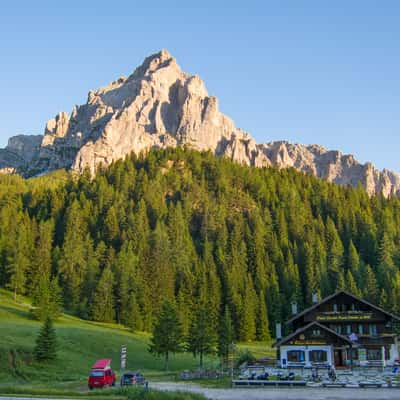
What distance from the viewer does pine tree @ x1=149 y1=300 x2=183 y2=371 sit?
64.3 metres

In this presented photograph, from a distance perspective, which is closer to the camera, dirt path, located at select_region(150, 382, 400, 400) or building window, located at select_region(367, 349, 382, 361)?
dirt path, located at select_region(150, 382, 400, 400)

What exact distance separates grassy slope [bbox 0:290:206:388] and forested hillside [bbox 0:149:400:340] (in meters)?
18.9

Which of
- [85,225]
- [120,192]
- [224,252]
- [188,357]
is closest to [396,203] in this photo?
[224,252]

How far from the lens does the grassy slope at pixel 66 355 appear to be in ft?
151

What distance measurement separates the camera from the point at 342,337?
58.0 m

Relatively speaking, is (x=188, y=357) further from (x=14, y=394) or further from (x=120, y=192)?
(x=120, y=192)

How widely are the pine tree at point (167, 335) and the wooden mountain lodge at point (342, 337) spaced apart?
1385cm

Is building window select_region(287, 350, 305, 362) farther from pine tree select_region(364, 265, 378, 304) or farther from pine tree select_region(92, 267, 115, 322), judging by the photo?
pine tree select_region(364, 265, 378, 304)

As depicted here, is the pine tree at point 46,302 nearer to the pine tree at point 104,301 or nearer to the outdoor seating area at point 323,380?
the pine tree at point 104,301

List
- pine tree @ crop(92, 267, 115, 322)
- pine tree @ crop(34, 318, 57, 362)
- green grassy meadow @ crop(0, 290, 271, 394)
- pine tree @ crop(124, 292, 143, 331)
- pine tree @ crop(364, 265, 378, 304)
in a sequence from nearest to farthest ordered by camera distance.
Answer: green grassy meadow @ crop(0, 290, 271, 394) → pine tree @ crop(34, 318, 57, 362) → pine tree @ crop(124, 292, 143, 331) → pine tree @ crop(92, 267, 115, 322) → pine tree @ crop(364, 265, 378, 304)

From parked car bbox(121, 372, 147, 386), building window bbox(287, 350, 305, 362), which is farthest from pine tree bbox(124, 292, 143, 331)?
parked car bbox(121, 372, 147, 386)

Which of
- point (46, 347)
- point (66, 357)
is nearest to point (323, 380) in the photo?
point (46, 347)

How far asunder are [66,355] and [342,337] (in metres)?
31.8

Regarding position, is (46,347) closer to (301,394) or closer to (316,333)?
(301,394)
